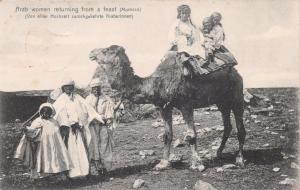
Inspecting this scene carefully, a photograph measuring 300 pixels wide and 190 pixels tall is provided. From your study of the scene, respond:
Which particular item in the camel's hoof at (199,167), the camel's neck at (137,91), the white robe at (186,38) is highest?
the white robe at (186,38)

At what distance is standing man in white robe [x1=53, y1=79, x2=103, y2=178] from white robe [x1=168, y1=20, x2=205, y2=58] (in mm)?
1255

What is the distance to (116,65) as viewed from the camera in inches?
208

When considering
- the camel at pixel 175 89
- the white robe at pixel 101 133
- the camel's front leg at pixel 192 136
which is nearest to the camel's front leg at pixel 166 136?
the camel at pixel 175 89

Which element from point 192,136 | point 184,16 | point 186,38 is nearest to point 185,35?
point 186,38

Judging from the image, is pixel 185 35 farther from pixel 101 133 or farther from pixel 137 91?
pixel 101 133

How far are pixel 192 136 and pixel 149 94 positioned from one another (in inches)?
27.0

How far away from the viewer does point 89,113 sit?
526 centimetres

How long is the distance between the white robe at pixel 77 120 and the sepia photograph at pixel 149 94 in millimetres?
Result: 11

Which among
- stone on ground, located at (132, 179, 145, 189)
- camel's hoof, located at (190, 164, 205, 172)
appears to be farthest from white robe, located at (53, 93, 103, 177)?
camel's hoof, located at (190, 164, 205, 172)

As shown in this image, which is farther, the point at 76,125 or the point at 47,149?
the point at 76,125

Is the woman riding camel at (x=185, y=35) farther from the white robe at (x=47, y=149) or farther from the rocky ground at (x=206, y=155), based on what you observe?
the white robe at (x=47, y=149)

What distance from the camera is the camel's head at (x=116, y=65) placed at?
5.27 meters

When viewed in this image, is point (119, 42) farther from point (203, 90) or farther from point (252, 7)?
point (252, 7)

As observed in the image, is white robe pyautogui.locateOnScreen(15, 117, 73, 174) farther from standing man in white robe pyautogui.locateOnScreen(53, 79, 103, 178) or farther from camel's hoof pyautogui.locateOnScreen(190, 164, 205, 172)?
camel's hoof pyautogui.locateOnScreen(190, 164, 205, 172)
